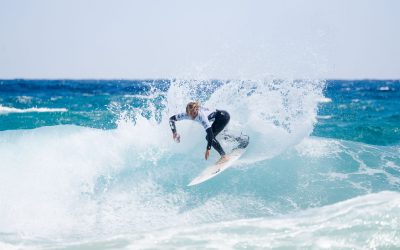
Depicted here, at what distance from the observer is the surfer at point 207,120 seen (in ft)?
29.5

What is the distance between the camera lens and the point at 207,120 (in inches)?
359

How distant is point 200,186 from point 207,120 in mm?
1500

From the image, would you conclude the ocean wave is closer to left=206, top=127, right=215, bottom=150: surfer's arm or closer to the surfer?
the surfer

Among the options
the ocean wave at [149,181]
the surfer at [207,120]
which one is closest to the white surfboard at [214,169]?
the surfer at [207,120]

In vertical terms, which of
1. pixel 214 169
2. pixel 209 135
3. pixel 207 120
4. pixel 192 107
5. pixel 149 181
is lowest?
pixel 149 181

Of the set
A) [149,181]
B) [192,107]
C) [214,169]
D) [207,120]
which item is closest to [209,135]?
[207,120]

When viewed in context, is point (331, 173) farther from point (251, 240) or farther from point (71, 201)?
point (71, 201)

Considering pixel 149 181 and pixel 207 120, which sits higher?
pixel 207 120

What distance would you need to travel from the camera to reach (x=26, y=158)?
11289mm

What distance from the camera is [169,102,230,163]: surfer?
8.99 metres

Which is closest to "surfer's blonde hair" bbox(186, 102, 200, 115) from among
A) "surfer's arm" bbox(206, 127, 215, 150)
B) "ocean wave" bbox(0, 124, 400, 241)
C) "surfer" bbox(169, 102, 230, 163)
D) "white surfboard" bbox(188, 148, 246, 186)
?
"surfer" bbox(169, 102, 230, 163)

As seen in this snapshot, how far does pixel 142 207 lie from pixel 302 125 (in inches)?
193

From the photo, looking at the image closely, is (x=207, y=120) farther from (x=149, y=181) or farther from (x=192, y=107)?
(x=149, y=181)

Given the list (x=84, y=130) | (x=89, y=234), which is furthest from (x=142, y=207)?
(x=84, y=130)
